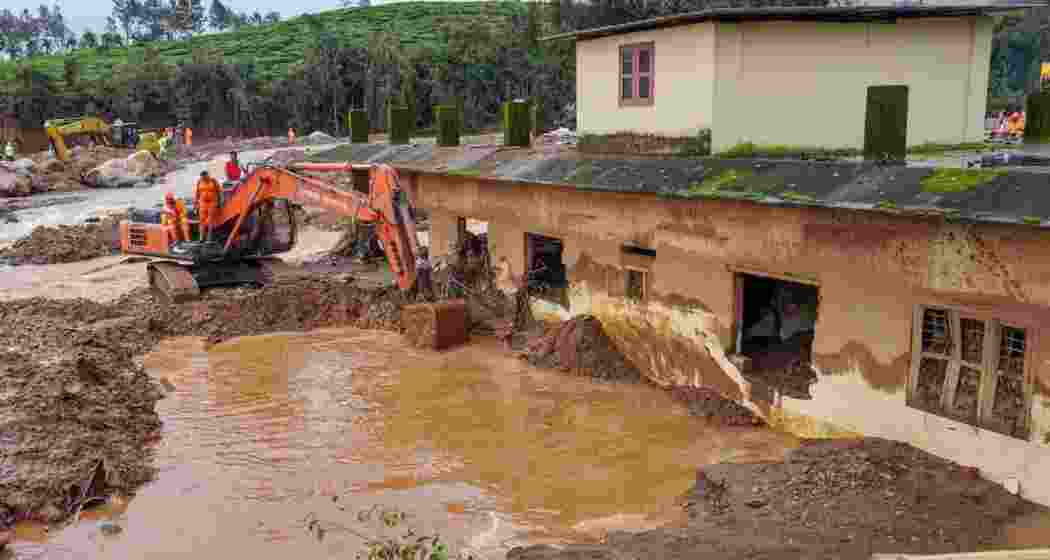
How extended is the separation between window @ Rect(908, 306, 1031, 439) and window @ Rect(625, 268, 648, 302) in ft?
14.9

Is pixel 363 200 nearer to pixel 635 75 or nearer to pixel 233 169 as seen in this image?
pixel 233 169

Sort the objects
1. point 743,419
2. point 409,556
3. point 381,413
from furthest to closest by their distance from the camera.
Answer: point 381,413 → point 743,419 → point 409,556

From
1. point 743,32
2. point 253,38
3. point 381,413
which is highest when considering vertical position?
point 253,38

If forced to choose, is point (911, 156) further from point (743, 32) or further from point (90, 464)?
point (90, 464)

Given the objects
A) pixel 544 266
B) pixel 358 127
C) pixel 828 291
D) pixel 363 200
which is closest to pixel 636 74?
pixel 544 266

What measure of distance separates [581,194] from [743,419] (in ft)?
14.9

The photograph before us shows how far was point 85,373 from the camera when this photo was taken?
41.3ft

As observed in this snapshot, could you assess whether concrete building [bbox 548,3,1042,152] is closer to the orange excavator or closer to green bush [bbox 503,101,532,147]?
green bush [bbox 503,101,532,147]

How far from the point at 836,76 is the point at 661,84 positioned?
2.66 meters

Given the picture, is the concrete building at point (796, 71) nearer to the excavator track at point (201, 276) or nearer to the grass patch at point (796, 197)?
the grass patch at point (796, 197)

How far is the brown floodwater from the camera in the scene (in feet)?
29.2

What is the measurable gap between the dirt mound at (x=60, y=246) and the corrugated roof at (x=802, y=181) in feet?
44.0

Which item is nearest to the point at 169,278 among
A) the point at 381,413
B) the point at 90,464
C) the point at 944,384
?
the point at 381,413

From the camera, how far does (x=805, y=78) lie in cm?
1441
